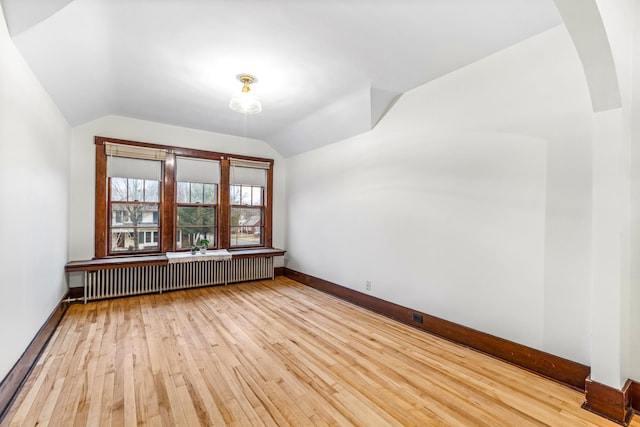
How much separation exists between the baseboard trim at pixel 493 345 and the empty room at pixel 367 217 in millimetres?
16

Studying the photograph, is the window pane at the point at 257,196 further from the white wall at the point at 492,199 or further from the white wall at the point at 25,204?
the white wall at the point at 25,204

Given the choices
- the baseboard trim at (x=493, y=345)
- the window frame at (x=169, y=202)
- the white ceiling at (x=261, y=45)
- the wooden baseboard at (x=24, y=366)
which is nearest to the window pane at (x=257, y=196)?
the window frame at (x=169, y=202)

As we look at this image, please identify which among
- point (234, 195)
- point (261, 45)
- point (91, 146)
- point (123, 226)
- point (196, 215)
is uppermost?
point (261, 45)

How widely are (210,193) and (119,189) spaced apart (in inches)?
57.8

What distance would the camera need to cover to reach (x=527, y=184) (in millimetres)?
2582

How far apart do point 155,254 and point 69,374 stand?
2.86 m

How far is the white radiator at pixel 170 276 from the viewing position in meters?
4.43

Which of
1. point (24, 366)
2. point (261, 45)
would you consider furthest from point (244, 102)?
point (24, 366)

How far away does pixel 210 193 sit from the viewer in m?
5.71

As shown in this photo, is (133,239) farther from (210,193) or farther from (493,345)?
(493,345)

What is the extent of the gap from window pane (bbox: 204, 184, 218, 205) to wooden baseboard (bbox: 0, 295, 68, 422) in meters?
2.84

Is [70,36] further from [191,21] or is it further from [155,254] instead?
[155,254]

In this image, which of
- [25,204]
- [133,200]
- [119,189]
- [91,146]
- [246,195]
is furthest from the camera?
[246,195]

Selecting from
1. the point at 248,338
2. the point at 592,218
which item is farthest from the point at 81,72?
the point at 592,218
